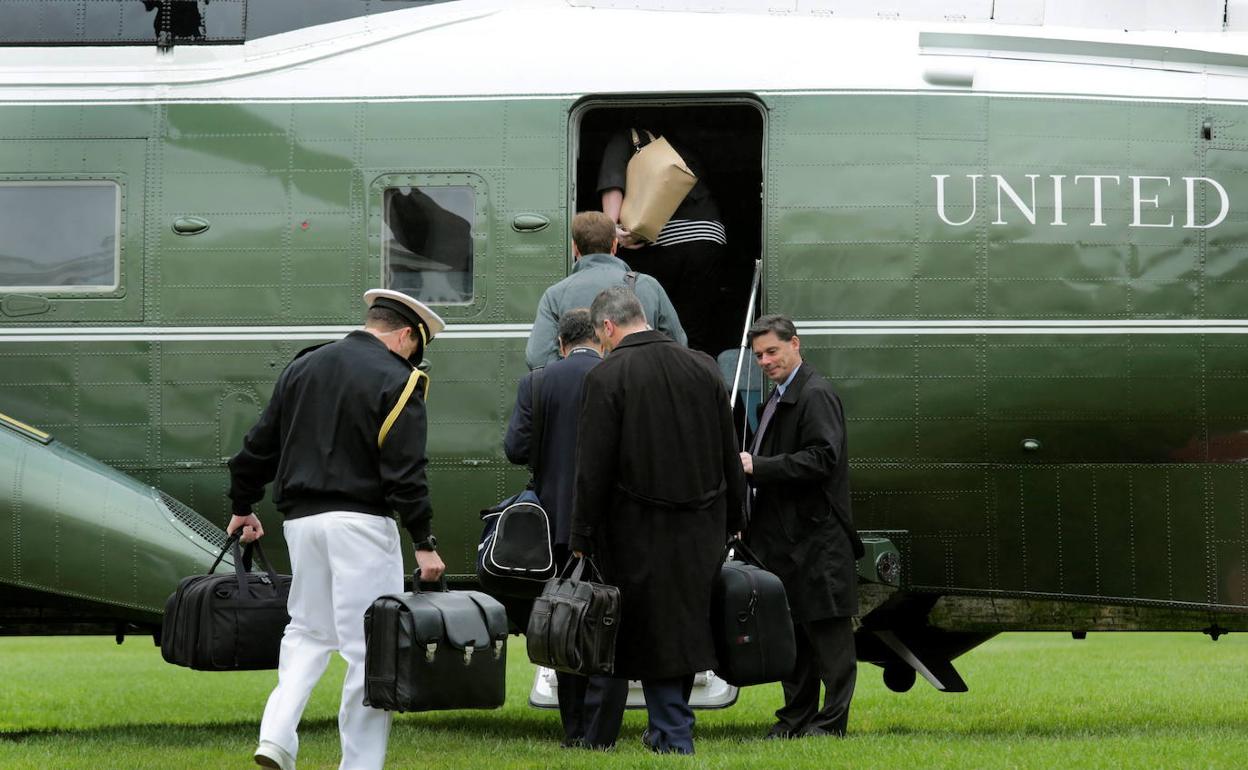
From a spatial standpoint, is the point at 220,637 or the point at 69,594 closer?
the point at 220,637

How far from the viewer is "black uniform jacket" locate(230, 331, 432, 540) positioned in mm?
6199

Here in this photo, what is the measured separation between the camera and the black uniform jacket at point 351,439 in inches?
244

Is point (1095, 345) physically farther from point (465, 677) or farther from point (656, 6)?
point (465, 677)

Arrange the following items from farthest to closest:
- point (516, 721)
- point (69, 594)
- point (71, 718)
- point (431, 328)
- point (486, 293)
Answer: point (71, 718) → point (516, 721) → point (486, 293) → point (69, 594) → point (431, 328)

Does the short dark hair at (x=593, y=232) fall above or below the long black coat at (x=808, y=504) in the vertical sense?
above

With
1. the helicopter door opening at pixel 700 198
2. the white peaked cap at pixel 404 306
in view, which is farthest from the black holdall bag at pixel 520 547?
the helicopter door opening at pixel 700 198

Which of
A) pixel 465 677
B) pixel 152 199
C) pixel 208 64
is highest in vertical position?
pixel 208 64

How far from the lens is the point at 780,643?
22.2 feet

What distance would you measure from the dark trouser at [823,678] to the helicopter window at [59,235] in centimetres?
405

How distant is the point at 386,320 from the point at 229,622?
1.42 m

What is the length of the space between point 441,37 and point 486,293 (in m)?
1.42

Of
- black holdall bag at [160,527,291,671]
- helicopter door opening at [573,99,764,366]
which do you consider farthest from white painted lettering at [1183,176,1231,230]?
black holdall bag at [160,527,291,671]

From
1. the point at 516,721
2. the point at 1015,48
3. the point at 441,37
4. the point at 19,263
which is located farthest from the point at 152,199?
the point at 1015,48

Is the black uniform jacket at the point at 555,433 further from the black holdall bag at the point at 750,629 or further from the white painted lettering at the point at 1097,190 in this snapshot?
the white painted lettering at the point at 1097,190
